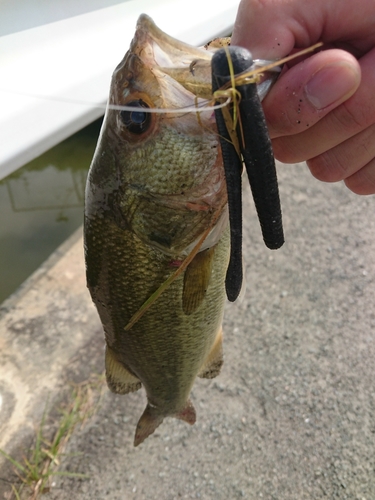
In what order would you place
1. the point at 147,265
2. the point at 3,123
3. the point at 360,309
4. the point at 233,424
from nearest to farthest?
the point at 147,265
the point at 3,123
the point at 233,424
the point at 360,309

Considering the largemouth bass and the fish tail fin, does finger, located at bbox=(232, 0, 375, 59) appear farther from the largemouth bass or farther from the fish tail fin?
the fish tail fin

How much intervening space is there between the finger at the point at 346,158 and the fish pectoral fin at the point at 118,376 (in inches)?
38.8

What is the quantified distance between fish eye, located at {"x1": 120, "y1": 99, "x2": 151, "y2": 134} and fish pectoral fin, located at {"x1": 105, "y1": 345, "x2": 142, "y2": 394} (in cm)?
89

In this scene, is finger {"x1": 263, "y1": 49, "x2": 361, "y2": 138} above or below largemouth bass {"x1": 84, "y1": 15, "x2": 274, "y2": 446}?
above

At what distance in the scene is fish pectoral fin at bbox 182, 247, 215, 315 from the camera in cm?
123

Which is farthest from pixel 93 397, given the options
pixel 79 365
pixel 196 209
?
pixel 196 209

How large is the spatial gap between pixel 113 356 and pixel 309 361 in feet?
4.99

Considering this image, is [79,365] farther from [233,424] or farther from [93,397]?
[233,424]

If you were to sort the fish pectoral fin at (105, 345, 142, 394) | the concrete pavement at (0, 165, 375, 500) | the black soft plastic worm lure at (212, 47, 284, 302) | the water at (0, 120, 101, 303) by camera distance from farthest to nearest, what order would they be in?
the water at (0, 120, 101, 303) → the concrete pavement at (0, 165, 375, 500) → the fish pectoral fin at (105, 345, 142, 394) → the black soft plastic worm lure at (212, 47, 284, 302)

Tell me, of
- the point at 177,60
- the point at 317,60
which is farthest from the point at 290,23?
the point at 177,60

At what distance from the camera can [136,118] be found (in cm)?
104

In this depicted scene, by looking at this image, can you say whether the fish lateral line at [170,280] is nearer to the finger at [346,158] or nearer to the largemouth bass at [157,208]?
the largemouth bass at [157,208]

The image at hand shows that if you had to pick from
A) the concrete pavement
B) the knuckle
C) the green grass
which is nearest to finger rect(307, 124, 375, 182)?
the knuckle

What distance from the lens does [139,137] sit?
3.47 feet
